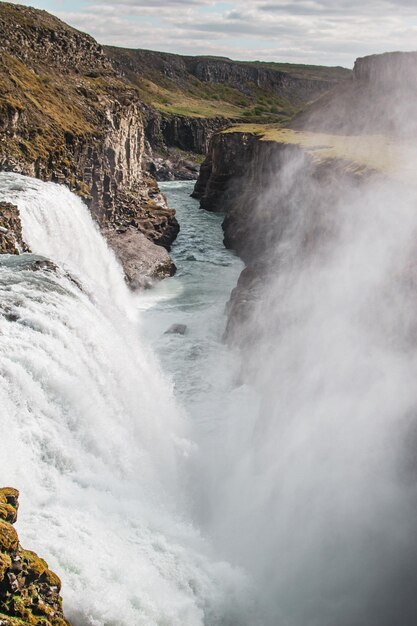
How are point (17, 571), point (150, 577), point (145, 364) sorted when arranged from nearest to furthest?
1. point (17, 571)
2. point (150, 577)
3. point (145, 364)

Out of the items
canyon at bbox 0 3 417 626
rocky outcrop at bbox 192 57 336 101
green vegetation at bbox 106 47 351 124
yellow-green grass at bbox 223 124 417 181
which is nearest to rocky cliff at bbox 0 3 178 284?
canyon at bbox 0 3 417 626

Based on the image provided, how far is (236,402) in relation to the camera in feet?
82.5

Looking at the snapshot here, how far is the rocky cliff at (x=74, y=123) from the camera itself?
112 ft

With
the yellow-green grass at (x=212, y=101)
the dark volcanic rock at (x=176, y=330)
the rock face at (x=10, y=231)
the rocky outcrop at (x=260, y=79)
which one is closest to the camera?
the rock face at (x=10, y=231)

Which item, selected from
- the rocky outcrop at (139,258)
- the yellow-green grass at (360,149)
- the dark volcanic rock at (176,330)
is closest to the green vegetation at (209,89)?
the yellow-green grass at (360,149)

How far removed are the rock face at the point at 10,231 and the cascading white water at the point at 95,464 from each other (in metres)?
1.47

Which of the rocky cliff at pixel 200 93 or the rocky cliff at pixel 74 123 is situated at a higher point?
the rocky cliff at pixel 200 93

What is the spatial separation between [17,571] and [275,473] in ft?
38.2

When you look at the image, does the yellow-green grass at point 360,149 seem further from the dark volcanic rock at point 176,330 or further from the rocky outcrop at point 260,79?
the rocky outcrop at point 260,79

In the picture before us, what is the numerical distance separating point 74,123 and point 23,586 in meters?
34.9

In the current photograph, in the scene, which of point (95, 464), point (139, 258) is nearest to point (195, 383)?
point (95, 464)

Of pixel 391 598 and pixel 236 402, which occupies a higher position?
pixel 236 402

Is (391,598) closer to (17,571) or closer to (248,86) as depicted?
(17,571)

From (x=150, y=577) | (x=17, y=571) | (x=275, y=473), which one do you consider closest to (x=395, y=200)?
(x=275, y=473)
